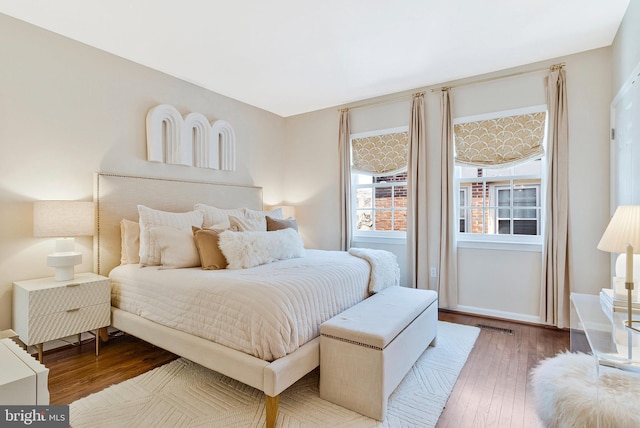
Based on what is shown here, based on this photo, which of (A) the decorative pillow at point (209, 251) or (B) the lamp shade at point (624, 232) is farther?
(A) the decorative pillow at point (209, 251)

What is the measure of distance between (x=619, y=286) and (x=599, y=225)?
1.63 m

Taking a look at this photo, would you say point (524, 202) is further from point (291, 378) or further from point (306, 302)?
point (291, 378)

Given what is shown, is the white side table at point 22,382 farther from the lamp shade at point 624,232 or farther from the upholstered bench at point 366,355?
the lamp shade at point 624,232

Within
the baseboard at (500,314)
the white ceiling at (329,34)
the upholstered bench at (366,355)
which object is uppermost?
the white ceiling at (329,34)

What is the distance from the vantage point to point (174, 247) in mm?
2615

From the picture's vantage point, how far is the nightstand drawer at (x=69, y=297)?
2.22 metres

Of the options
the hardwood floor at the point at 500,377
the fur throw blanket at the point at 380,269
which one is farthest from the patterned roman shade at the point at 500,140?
the hardwood floor at the point at 500,377

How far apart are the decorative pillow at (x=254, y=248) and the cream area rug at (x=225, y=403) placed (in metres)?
0.82

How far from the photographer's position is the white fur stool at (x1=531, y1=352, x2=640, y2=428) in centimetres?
119

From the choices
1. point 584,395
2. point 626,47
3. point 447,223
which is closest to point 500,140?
point 447,223

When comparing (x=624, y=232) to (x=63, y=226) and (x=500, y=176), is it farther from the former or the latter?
(x=63, y=226)

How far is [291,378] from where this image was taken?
1725 millimetres

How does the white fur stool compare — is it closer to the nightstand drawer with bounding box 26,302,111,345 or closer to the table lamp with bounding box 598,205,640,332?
the table lamp with bounding box 598,205,640,332

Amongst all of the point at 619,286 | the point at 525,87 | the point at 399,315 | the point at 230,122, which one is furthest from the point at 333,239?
the point at 619,286
